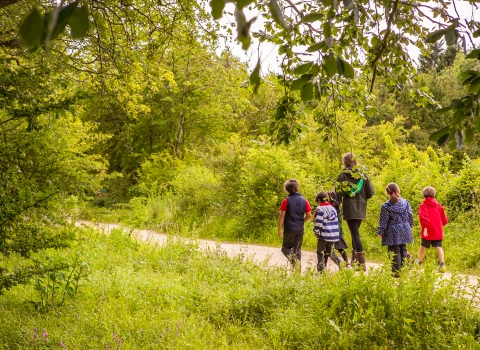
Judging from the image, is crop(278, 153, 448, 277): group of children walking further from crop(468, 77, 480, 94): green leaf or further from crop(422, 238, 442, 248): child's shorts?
crop(468, 77, 480, 94): green leaf

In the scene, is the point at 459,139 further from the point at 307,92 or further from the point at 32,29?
the point at 32,29

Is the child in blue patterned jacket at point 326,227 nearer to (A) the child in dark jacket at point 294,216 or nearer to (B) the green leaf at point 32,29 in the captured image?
A: (A) the child in dark jacket at point 294,216

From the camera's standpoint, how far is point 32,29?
94 centimetres

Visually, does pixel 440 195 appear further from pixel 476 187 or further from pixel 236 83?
pixel 236 83

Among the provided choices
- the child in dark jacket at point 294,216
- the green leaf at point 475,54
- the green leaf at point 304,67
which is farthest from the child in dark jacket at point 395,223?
the green leaf at point 304,67

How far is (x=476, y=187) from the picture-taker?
9867 mm

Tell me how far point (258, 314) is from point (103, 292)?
2187 millimetres

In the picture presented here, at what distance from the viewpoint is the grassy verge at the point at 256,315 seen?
4148 millimetres

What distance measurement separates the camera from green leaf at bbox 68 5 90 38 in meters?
1.02

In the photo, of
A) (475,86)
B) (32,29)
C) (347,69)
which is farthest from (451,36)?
(32,29)

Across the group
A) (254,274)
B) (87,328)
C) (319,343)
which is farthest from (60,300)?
(319,343)

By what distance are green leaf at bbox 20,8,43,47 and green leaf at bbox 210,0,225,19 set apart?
38cm

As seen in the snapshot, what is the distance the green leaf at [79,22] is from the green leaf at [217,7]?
0.33m

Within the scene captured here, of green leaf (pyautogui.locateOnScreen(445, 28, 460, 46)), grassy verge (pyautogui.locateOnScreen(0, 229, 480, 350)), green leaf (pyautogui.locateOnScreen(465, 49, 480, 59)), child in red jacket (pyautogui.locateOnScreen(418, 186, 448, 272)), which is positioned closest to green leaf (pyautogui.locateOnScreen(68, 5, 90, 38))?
green leaf (pyautogui.locateOnScreen(445, 28, 460, 46))
